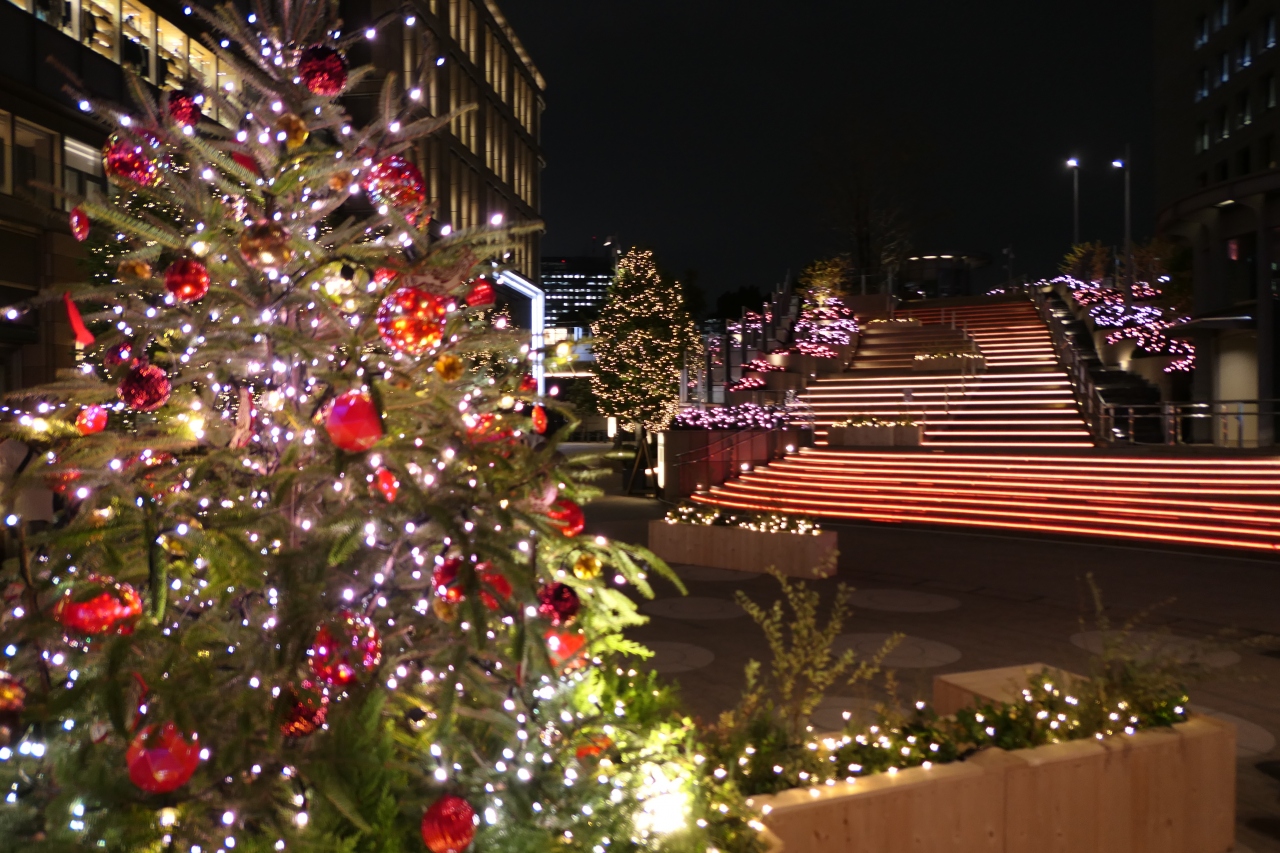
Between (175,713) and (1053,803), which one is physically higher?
(175,713)

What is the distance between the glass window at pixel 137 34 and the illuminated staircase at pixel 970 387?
1760 cm

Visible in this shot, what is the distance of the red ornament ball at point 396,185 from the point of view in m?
3.34

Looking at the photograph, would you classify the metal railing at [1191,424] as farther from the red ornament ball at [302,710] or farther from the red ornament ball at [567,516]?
the red ornament ball at [302,710]

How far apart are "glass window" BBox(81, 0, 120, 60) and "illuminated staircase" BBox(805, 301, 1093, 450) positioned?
701 inches

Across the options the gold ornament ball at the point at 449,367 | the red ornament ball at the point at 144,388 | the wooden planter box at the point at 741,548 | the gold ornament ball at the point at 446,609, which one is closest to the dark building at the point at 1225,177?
the wooden planter box at the point at 741,548

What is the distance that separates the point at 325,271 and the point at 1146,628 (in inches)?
346

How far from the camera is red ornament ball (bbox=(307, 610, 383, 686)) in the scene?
2.61 meters

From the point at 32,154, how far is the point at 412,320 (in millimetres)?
20706

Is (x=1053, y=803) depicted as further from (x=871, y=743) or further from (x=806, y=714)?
(x=806, y=714)

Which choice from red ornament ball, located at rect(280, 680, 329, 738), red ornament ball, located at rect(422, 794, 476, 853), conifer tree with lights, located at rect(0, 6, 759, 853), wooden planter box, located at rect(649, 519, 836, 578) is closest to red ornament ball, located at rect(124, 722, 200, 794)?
conifer tree with lights, located at rect(0, 6, 759, 853)

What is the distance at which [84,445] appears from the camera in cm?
277

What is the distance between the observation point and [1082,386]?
2094cm

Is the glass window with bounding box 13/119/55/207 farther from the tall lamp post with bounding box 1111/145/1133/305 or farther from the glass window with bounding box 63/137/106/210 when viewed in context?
the tall lamp post with bounding box 1111/145/1133/305

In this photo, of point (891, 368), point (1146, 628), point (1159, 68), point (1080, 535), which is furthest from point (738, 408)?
point (1159, 68)
